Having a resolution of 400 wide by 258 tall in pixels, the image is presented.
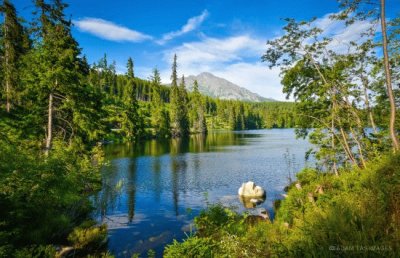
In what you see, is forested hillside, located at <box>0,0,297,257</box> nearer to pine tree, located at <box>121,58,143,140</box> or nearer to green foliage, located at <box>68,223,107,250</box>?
green foliage, located at <box>68,223,107,250</box>

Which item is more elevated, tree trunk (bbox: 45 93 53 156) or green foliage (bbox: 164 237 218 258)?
tree trunk (bbox: 45 93 53 156)

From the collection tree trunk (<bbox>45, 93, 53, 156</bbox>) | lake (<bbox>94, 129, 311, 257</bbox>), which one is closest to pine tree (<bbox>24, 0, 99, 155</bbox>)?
tree trunk (<bbox>45, 93, 53, 156</bbox>)

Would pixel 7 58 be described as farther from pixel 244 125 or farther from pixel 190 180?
pixel 244 125

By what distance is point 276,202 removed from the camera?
19703 millimetres

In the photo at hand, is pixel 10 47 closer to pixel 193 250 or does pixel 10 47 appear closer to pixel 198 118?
pixel 193 250

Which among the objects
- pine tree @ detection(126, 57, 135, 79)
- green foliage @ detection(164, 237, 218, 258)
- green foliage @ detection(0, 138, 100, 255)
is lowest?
green foliage @ detection(164, 237, 218, 258)

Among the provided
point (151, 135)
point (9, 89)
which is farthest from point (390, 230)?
point (151, 135)

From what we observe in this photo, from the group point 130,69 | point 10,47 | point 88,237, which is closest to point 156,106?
point 130,69

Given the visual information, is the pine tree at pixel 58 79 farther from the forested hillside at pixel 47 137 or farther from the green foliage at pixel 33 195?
the green foliage at pixel 33 195

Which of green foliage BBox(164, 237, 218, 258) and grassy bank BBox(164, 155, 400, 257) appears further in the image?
green foliage BBox(164, 237, 218, 258)

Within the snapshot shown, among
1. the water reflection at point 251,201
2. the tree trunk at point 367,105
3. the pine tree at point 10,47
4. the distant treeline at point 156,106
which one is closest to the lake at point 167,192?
the water reflection at point 251,201

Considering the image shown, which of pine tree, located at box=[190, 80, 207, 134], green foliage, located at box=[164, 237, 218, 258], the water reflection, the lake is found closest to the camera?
green foliage, located at box=[164, 237, 218, 258]

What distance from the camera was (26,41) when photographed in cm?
2908

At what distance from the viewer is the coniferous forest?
19.0ft
